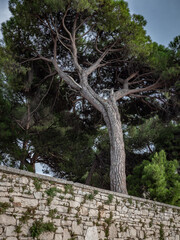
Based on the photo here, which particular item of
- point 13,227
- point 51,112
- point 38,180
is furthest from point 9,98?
point 13,227

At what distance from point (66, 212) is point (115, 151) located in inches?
109

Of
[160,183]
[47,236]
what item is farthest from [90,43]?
[47,236]

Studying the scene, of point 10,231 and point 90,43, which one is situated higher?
point 90,43

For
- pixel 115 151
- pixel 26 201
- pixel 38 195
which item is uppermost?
pixel 115 151

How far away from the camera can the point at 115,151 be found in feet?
21.5

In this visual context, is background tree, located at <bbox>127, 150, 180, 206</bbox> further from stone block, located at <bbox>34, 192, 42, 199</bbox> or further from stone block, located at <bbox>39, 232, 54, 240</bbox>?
stone block, located at <bbox>34, 192, 42, 199</bbox>

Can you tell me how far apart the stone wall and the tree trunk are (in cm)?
59

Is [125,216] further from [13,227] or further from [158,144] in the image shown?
[158,144]

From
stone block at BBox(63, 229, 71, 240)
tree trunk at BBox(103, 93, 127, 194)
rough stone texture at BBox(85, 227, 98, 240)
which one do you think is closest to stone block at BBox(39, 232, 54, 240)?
stone block at BBox(63, 229, 71, 240)

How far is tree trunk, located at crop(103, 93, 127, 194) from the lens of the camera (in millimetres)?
6086

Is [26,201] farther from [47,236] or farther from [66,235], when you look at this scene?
[66,235]

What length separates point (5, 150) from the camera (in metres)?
8.95

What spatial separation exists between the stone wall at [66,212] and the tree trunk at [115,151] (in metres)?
0.59

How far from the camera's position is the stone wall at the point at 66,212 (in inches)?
139
